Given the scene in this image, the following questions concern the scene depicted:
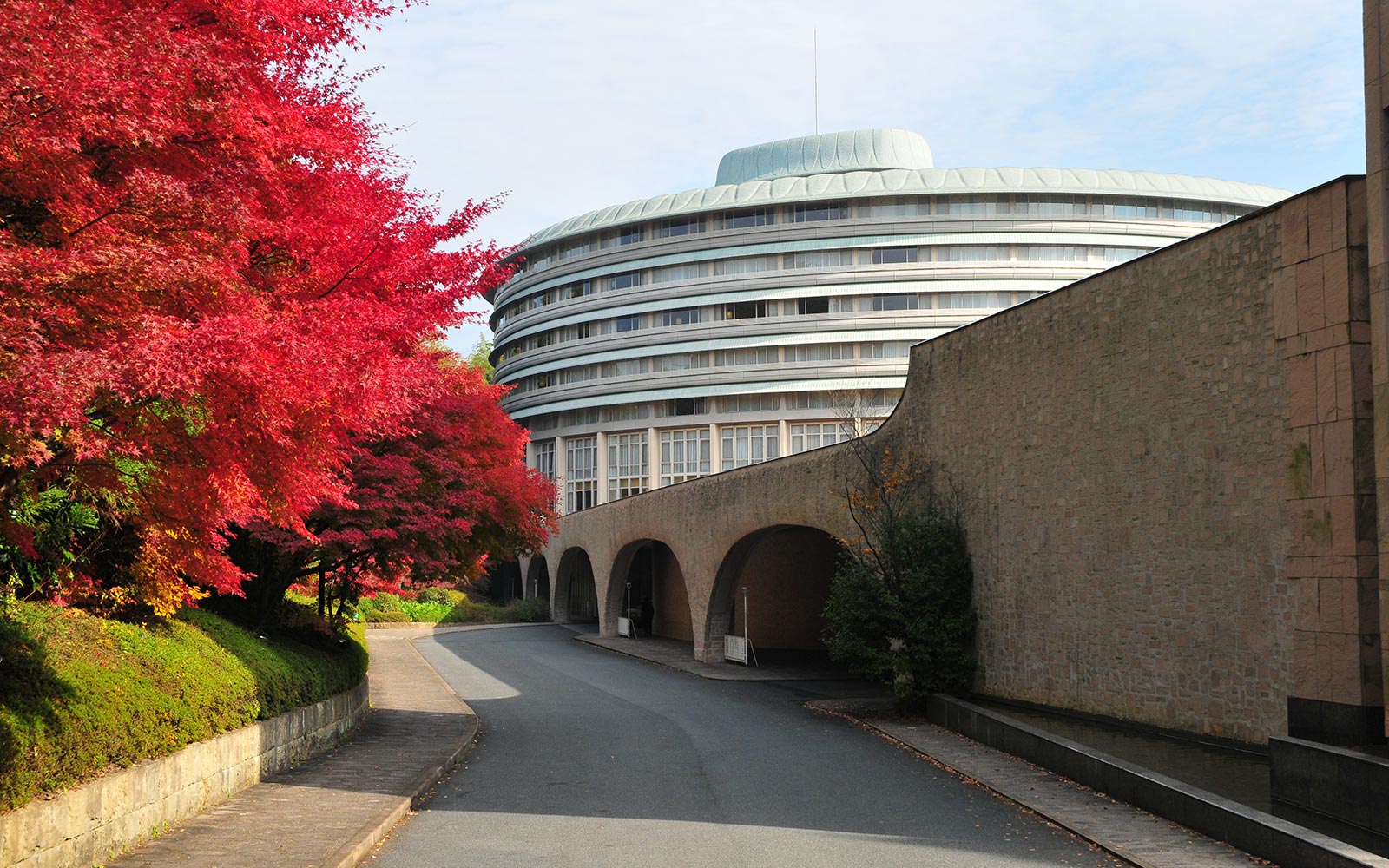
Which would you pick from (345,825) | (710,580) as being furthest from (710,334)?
(345,825)

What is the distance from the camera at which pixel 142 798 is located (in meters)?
9.76

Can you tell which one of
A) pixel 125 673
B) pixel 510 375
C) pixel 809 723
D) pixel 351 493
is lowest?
pixel 809 723

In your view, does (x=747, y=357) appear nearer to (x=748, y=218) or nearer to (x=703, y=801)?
(x=748, y=218)

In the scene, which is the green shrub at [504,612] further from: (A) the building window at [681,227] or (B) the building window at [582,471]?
(A) the building window at [681,227]

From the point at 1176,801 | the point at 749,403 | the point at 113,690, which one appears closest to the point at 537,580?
the point at 749,403

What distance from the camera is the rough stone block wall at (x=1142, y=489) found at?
44.2ft

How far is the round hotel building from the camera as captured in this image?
68.4 metres

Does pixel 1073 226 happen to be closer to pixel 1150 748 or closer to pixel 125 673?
pixel 1150 748

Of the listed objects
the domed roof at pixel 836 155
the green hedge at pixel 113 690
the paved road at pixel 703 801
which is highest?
the domed roof at pixel 836 155

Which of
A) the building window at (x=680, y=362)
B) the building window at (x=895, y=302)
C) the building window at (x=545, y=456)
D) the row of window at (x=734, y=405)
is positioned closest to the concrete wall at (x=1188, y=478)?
the row of window at (x=734, y=405)

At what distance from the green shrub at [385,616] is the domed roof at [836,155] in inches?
1646

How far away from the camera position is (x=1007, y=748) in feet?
51.1

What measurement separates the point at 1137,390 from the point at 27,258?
13.7 metres

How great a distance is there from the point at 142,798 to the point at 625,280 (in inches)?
2626
